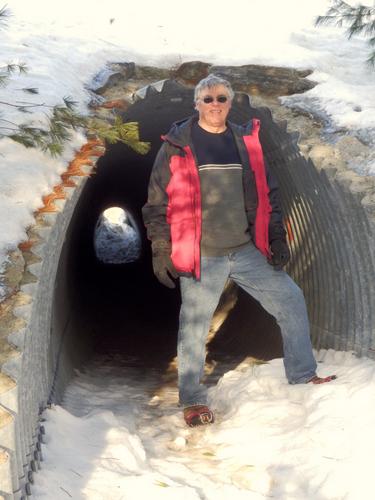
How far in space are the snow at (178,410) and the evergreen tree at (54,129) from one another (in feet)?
0.27

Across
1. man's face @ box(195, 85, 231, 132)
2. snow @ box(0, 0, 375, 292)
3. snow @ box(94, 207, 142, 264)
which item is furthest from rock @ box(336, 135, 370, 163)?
snow @ box(94, 207, 142, 264)

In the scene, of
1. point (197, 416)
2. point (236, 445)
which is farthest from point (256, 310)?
point (236, 445)

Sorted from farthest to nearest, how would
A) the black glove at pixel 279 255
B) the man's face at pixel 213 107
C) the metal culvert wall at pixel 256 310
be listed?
1. the black glove at pixel 279 255
2. the man's face at pixel 213 107
3. the metal culvert wall at pixel 256 310

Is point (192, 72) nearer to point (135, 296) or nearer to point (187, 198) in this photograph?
point (187, 198)

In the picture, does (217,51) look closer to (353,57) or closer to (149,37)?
(149,37)

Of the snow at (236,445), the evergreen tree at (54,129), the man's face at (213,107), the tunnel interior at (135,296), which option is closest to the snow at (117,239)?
the tunnel interior at (135,296)

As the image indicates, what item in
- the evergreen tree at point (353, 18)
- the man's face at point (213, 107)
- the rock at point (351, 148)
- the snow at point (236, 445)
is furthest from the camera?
the evergreen tree at point (353, 18)

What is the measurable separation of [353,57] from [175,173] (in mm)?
5392

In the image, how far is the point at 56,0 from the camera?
10852 mm

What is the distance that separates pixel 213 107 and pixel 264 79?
10.3 ft

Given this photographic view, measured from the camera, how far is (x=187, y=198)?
13.5ft

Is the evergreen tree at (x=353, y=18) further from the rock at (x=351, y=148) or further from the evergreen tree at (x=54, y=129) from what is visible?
the evergreen tree at (x=54, y=129)

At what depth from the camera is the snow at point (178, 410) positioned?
10.7 feet

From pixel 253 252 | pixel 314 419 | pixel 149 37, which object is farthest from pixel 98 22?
pixel 314 419
